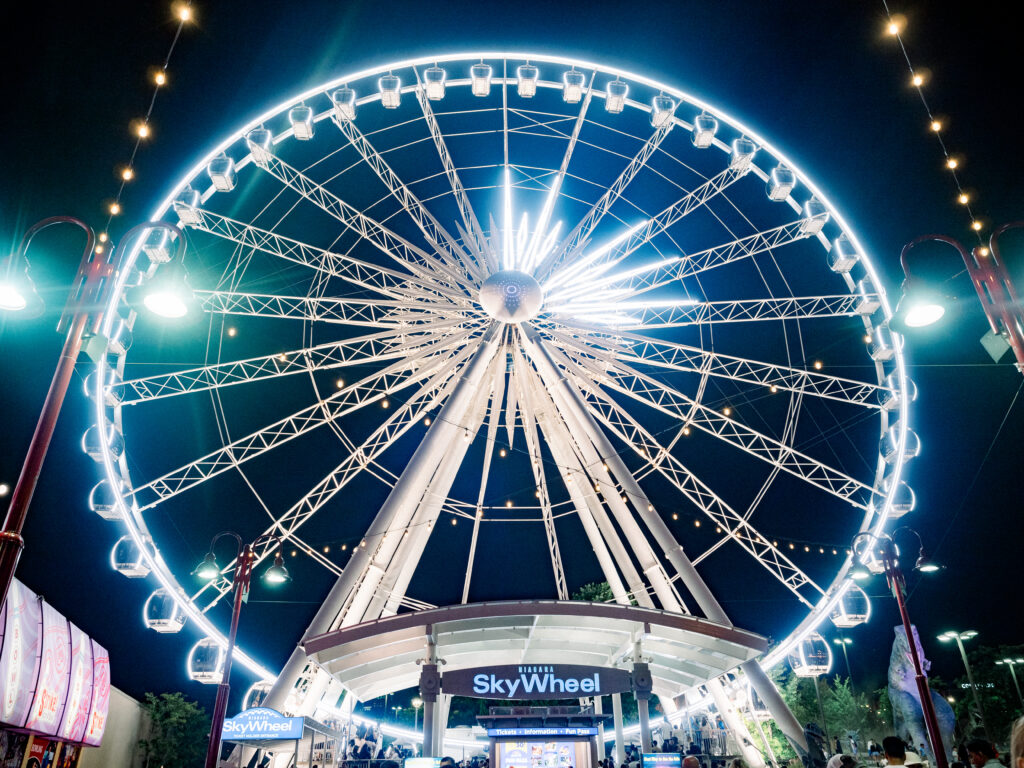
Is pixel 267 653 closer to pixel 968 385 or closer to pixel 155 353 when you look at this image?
pixel 155 353

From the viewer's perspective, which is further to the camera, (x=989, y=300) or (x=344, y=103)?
(x=344, y=103)

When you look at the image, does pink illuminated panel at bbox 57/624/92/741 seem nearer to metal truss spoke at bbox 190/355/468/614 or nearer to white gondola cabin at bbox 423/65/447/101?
metal truss spoke at bbox 190/355/468/614

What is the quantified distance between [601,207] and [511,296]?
14.0 feet

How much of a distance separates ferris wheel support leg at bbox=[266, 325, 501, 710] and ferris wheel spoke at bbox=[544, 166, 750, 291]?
8.90 ft

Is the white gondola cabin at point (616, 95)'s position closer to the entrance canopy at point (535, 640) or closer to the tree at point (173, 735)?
the entrance canopy at point (535, 640)

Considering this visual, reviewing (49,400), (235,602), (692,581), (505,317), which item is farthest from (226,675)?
(692,581)

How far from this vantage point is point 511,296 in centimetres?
2020

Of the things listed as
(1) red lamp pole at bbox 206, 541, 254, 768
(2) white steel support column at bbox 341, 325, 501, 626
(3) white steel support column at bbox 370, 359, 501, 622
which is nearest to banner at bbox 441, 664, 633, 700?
(2) white steel support column at bbox 341, 325, 501, 626

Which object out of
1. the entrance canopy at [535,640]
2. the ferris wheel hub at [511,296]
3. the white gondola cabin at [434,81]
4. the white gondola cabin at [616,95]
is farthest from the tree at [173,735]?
the white gondola cabin at [616,95]

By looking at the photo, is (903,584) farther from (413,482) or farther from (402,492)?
(402,492)

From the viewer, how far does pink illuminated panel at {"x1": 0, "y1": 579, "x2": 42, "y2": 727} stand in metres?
15.2

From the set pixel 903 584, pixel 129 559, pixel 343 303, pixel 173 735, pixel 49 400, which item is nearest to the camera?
pixel 49 400

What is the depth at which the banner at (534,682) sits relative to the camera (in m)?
17.3

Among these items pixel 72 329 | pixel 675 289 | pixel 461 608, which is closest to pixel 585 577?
pixel 675 289
